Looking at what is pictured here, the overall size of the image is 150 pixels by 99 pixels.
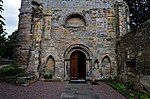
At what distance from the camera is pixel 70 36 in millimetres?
12852

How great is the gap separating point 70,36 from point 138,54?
611 cm

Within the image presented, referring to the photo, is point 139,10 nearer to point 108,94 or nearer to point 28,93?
point 108,94

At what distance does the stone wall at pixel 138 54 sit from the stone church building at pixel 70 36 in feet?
7.62

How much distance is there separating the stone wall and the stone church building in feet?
7.62

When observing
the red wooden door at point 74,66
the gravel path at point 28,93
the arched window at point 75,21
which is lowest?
the gravel path at point 28,93

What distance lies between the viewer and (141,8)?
18.1m

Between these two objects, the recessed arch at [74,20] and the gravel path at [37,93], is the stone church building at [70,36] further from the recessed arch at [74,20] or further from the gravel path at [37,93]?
the gravel path at [37,93]

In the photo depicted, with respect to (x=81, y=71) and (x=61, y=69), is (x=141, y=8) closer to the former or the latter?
(x=81, y=71)

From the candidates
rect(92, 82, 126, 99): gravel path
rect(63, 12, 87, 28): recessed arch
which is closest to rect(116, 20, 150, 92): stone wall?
rect(92, 82, 126, 99): gravel path

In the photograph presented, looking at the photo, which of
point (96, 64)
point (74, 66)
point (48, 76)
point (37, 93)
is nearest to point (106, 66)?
point (96, 64)

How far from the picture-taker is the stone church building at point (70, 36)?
40.8 feet

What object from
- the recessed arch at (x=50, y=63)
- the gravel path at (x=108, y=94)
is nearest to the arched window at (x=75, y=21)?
the recessed arch at (x=50, y=63)

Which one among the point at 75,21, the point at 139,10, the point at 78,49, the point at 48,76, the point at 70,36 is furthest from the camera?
the point at 139,10

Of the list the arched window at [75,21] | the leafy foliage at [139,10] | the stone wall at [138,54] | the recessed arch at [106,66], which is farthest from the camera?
the leafy foliage at [139,10]
